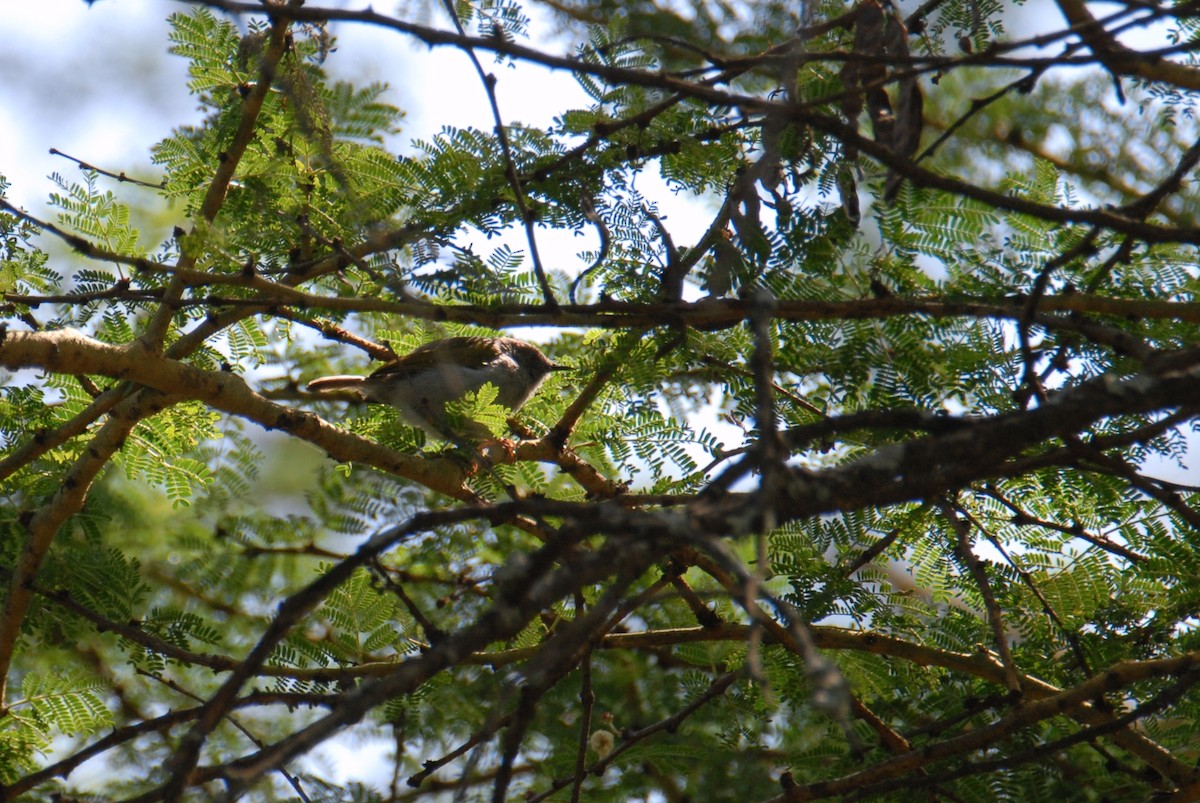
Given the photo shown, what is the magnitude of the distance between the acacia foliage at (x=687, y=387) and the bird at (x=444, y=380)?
0.25 metres

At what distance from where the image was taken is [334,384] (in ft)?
20.5

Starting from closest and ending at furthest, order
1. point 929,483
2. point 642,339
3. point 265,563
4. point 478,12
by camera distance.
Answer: point 929,483
point 478,12
point 642,339
point 265,563

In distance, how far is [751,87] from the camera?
4492 millimetres

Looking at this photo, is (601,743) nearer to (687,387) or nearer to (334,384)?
(687,387)

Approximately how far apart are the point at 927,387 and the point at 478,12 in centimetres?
207

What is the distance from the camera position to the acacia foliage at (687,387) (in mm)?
3088

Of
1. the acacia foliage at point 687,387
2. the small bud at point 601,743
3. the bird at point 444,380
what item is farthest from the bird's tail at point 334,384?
the small bud at point 601,743

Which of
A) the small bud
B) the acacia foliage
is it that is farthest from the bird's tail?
the small bud

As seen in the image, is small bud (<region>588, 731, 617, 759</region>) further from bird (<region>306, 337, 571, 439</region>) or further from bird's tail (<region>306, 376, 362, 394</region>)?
bird's tail (<region>306, 376, 362, 394</region>)

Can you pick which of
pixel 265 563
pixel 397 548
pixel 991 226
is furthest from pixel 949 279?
pixel 265 563

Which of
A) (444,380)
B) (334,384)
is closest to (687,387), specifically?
(444,380)

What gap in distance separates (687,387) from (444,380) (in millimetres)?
1297

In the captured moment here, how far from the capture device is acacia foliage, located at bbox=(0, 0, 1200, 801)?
3088 millimetres

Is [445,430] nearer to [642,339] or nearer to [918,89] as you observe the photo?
[642,339]
